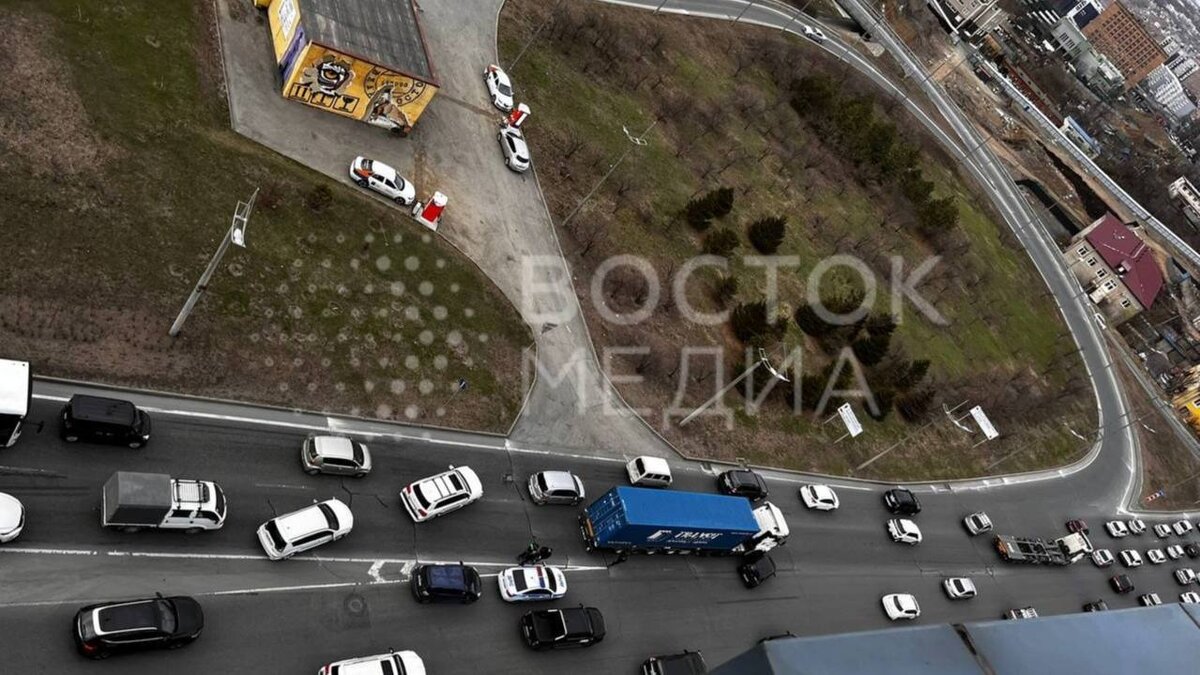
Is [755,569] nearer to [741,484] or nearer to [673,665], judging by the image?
[741,484]

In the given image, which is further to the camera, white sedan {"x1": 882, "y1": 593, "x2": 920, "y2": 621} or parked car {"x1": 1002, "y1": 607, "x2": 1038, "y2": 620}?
parked car {"x1": 1002, "y1": 607, "x2": 1038, "y2": 620}

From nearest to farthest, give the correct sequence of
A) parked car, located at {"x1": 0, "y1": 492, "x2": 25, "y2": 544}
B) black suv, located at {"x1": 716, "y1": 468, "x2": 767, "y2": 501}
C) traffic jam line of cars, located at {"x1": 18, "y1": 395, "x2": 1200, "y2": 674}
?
parked car, located at {"x1": 0, "y1": 492, "x2": 25, "y2": 544} → traffic jam line of cars, located at {"x1": 18, "y1": 395, "x2": 1200, "y2": 674} → black suv, located at {"x1": 716, "y1": 468, "x2": 767, "y2": 501}

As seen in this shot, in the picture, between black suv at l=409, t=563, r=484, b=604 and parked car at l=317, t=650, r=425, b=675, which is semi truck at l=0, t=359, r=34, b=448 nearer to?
parked car at l=317, t=650, r=425, b=675

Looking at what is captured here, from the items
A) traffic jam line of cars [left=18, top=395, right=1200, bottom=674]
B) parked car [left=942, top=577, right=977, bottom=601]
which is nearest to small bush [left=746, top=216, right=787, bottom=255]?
traffic jam line of cars [left=18, top=395, right=1200, bottom=674]

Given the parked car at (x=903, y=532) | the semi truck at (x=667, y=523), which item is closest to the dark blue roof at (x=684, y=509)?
the semi truck at (x=667, y=523)

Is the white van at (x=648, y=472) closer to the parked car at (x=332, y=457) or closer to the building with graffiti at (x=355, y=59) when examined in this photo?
the parked car at (x=332, y=457)

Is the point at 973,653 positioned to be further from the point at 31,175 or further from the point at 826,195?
the point at 826,195

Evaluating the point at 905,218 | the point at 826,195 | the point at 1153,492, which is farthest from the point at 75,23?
the point at 1153,492
